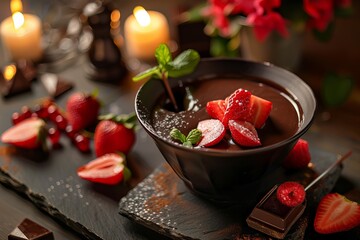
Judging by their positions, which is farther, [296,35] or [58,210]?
[296,35]

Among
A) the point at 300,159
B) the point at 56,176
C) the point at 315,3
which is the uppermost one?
the point at 315,3

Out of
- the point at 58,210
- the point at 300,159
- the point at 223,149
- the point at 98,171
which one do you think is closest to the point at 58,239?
the point at 58,210

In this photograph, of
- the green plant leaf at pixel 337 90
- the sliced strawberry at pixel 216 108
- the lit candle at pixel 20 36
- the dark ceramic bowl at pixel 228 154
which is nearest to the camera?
the dark ceramic bowl at pixel 228 154

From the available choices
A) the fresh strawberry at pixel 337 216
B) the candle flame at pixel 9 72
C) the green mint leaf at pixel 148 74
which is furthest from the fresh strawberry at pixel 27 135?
the fresh strawberry at pixel 337 216

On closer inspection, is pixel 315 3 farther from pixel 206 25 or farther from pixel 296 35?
pixel 206 25

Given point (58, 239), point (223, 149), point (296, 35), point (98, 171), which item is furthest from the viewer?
point (296, 35)

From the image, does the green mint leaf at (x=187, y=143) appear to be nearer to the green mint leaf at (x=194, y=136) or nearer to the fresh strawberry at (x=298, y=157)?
the green mint leaf at (x=194, y=136)

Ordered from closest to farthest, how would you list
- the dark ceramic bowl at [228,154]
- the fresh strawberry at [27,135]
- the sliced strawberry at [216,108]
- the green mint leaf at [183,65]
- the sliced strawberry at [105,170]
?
1. the dark ceramic bowl at [228,154]
2. the sliced strawberry at [216,108]
3. the green mint leaf at [183,65]
4. the sliced strawberry at [105,170]
5. the fresh strawberry at [27,135]
